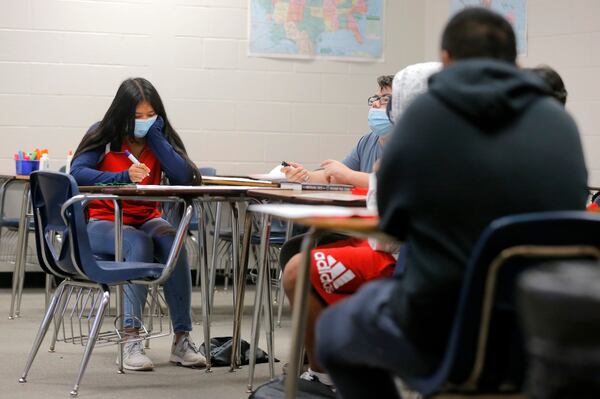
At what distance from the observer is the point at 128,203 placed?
4.00m

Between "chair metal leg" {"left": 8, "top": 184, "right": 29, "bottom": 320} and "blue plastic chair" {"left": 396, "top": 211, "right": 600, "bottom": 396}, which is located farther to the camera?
"chair metal leg" {"left": 8, "top": 184, "right": 29, "bottom": 320}

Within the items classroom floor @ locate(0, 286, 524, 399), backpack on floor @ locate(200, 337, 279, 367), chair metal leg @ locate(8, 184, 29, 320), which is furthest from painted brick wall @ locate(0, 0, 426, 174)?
backpack on floor @ locate(200, 337, 279, 367)

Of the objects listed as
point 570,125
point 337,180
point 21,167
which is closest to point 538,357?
point 570,125

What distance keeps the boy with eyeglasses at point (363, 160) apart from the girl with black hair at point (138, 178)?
0.54 m

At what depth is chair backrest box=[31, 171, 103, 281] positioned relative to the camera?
3.30 m

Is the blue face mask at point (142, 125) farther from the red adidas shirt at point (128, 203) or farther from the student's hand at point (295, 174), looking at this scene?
the student's hand at point (295, 174)

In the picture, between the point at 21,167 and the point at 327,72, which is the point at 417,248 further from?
the point at 327,72

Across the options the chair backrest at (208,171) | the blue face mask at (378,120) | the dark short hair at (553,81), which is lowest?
the chair backrest at (208,171)

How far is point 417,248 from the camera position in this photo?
66.7 inches

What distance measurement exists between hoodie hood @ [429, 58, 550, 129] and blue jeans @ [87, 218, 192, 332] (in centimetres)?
229

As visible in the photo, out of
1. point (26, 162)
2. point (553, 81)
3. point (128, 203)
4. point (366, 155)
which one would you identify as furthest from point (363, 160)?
point (26, 162)

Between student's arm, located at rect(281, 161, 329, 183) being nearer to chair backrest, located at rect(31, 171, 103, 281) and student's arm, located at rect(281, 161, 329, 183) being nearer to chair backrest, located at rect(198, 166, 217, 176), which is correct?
chair backrest, located at rect(31, 171, 103, 281)

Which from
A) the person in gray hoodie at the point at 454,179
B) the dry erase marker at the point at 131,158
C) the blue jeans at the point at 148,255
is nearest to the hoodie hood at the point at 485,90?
the person in gray hoodie at the point at 454,179

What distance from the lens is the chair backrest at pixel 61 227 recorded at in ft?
10.8
